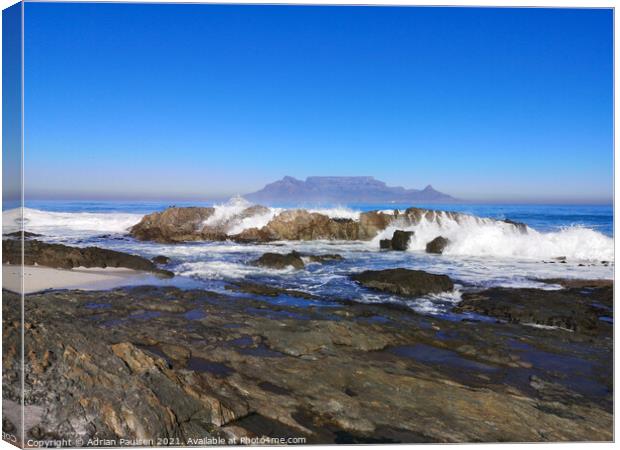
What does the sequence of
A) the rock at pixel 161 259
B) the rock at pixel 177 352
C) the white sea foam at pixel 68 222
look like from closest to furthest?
1. the white sea foam at pixel 68 222
2. the rock at pixel 177 352
3. the rock at pixel 161 259

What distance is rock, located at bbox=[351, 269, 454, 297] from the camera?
445 cm

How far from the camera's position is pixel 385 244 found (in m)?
4.80

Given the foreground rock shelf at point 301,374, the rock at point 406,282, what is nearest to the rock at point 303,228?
the rock at point 406,282

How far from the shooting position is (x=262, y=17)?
12.0ft

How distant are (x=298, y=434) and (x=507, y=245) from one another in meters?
3.01

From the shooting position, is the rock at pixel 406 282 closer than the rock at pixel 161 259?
Yes

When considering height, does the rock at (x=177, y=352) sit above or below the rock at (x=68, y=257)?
below

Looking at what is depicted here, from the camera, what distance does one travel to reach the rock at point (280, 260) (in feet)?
15.3

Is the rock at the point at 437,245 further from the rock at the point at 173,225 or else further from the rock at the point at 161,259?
the rock at the point at 161,259

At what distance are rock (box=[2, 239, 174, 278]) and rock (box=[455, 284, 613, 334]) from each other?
321cm

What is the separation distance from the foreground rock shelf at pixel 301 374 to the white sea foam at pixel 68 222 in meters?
0.56

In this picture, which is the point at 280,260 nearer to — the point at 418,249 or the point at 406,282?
the point at 406,282

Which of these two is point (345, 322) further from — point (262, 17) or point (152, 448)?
point (262, 17)

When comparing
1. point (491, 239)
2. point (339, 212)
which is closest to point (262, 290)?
point (339, 212)
